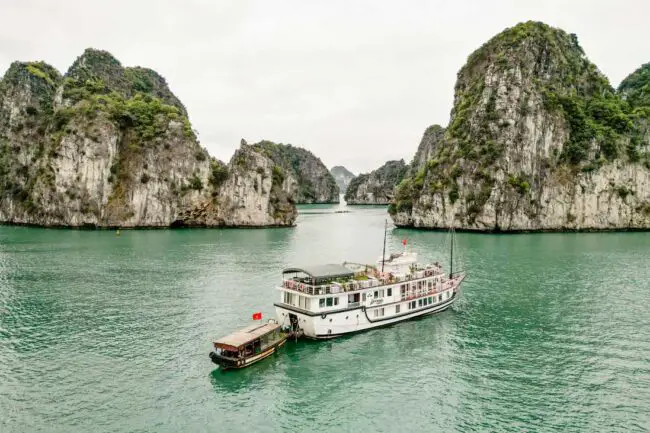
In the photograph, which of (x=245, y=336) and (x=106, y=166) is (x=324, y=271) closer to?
(x=245, y=336)

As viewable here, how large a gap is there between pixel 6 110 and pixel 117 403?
151076mm

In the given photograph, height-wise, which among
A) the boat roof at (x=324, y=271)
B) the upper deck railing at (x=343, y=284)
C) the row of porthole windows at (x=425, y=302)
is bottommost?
the row of porthole windows at (x=425, y=302)

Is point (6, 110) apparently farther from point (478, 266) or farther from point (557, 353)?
point (557, 353)

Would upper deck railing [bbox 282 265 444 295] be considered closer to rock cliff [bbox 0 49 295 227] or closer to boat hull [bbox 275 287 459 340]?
boat hull [bbox 275 287 459 340]

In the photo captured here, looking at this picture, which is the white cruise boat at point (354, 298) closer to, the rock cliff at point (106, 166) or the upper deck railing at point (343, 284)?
the upper deck railing at point (343, 284)

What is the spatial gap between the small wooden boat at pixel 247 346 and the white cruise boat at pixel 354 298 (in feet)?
8.54

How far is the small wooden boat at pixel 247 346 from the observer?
2852 cm

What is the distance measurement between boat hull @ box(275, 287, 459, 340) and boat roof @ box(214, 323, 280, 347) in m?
2.11

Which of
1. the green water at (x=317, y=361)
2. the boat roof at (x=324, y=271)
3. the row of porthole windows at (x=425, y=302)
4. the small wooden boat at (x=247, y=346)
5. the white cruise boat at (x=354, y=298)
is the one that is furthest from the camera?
the row of porthole windows at (x=425, y=302)

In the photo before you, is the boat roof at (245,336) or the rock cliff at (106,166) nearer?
the boat roof at (245,336)

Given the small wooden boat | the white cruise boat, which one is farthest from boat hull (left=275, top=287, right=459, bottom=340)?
the small wooden boat

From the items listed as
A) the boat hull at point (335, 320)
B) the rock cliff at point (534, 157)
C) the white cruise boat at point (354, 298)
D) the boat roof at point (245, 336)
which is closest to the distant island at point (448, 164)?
the rock cliff at point (534, 157)

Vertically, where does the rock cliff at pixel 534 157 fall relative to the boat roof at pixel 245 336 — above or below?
above

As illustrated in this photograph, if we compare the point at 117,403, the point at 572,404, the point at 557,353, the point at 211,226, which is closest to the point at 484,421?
the point at 572,404
